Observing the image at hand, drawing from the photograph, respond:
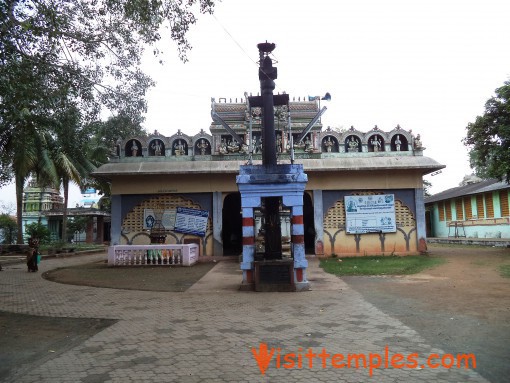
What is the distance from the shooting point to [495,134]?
1694 cm

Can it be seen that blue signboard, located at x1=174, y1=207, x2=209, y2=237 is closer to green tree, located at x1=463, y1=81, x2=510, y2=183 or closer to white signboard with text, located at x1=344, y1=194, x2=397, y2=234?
white signboard with text, located at x1=344, y1=194, x2=397, y2=234

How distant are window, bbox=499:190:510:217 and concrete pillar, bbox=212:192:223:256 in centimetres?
1813

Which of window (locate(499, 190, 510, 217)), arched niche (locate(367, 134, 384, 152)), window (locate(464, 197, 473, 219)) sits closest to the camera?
arched niche (locate(367, 134, 384, 152))

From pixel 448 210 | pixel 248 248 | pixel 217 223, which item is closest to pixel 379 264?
pixel 248 248

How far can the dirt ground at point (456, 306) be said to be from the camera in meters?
4.68

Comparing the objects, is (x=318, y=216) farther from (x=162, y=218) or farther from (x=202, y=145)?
(x=162, y=218)

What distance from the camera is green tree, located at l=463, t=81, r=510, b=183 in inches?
614

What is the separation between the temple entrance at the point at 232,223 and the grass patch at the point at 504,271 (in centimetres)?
1220

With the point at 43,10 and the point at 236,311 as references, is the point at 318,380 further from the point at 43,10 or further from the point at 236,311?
the point at 43,10

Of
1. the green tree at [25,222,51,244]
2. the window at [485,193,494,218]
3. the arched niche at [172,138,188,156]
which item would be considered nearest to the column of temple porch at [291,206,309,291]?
the arched niche at [172,138,188,156]

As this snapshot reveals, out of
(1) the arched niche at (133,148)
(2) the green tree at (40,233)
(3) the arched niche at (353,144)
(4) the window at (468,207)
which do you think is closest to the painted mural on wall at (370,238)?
(3) the arched niche at (353,144)

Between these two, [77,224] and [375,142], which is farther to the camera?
[77,224]

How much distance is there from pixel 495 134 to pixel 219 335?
16461 mm

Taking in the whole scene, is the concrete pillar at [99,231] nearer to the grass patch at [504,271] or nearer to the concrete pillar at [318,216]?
the concrete pillar at [318,216]
